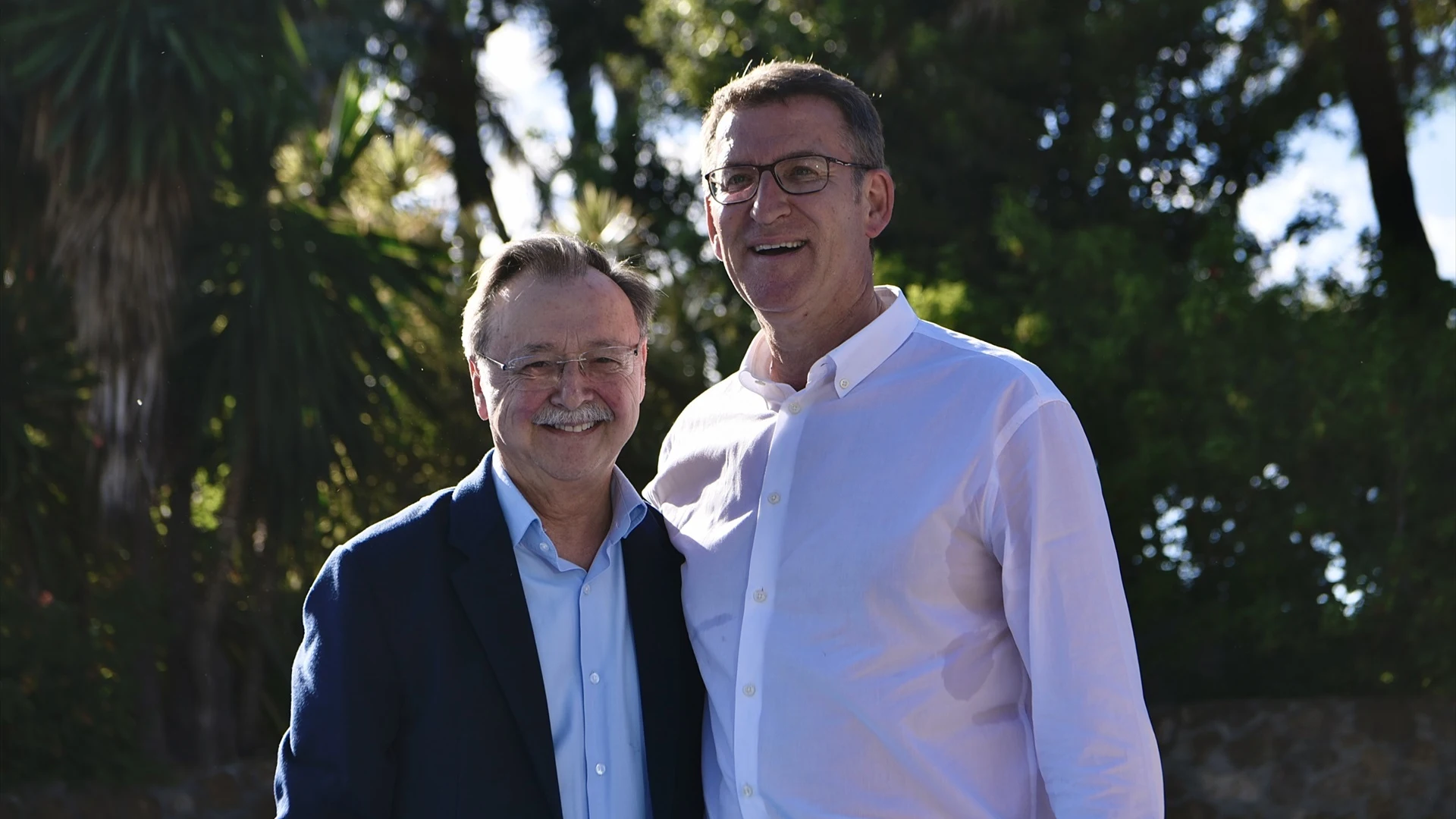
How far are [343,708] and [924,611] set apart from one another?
0.99 meters

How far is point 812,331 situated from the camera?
2.77 metres

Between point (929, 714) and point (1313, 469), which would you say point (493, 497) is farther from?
point (1313, 469)

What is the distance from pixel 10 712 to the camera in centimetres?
776

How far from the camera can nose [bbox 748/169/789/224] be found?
8.98 feet

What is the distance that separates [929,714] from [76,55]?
7.94 m

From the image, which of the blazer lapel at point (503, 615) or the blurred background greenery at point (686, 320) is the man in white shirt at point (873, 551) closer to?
the blazer lapel at point (503, 615)

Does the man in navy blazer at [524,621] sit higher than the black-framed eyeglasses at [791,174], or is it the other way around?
the black-framed eyeglasses at [791,174]

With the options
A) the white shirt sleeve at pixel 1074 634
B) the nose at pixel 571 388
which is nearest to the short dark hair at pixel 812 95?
the nose at pixel 571 388

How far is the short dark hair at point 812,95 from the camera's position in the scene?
2768mm

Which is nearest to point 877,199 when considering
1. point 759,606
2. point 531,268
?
point 531,268

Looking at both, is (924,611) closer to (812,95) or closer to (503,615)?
(503,615)

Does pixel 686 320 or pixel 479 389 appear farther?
pixel 686 320

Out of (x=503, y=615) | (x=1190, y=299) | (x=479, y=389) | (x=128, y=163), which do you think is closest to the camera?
(x=503, y=615)

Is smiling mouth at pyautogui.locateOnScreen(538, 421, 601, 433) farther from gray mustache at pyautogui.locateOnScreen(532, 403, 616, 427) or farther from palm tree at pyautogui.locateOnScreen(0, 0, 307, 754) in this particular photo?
palm tree at pyautogui.locateOnScreen(0, 0, 307, 754)
